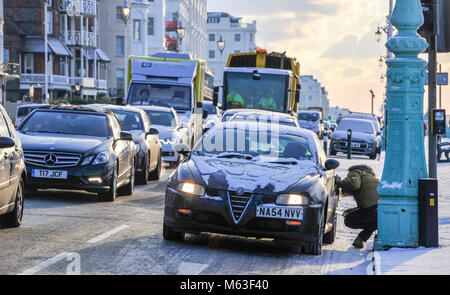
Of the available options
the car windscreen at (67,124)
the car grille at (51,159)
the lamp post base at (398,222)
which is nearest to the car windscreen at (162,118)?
the car windscreen at (67,124)

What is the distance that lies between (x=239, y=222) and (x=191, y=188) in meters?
0.68

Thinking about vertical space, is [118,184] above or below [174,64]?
below

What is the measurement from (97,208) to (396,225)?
5.49 m

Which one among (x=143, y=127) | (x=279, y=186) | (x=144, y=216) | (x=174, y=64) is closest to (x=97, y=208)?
(x=144, y=216)

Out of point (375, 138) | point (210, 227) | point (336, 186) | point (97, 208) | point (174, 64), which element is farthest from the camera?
point (375, 138)

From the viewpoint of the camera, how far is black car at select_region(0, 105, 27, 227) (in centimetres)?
1074

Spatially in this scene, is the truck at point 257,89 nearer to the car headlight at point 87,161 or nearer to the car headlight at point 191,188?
the car headlight at point 87,161

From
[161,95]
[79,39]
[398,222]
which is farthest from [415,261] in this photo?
[79,39]

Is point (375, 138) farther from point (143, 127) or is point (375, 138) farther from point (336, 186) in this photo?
point (336, 186)

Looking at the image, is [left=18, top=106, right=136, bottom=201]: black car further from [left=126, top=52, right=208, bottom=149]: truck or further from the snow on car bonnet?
[left=126, top=52, right=208, bottom=149]: truck

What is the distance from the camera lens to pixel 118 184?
16219mm

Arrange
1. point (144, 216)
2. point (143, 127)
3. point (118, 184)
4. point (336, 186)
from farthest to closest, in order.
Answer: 1. point (143, 127)
2. point (118, 184)
3. point (144, 216)
4. point (336, 186)

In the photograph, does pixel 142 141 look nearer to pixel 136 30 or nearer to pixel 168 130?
pixel 168 130

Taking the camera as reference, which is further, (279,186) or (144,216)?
(144,216)
